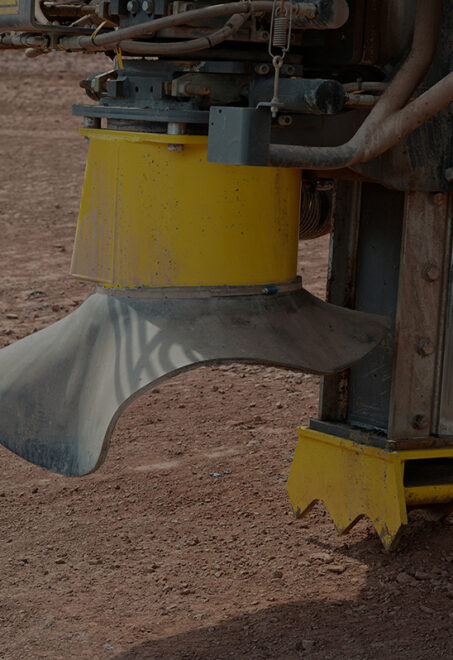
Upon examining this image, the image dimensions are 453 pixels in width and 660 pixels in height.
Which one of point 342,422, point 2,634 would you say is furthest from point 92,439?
point 342,422

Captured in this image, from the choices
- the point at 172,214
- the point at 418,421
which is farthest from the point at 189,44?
the point at 418,421

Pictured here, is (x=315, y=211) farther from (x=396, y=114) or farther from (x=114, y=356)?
(x=114, y=356)

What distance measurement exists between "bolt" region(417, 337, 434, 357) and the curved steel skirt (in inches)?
15.2

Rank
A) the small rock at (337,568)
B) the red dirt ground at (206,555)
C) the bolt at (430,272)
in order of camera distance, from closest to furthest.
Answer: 1. the red dirt ground at (206,555)
2. the bolt at (430,272)
3. the small rock at (337,568)

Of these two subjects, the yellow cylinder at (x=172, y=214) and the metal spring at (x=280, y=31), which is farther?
the yellow cylinder at (x=172, y=214)

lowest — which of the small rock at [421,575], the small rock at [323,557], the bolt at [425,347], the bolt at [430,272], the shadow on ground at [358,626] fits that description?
the shadow on ground at [358,626]

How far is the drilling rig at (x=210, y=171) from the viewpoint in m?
2.83

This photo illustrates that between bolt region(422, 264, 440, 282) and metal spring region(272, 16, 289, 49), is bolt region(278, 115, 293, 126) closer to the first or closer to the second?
metal spring region(272, 16, 289, 49)

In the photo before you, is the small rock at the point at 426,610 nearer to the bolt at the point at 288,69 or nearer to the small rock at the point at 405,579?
the small rock at the point at 405,579

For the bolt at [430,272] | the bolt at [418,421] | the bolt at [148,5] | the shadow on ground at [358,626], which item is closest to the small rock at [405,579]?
the shadow on ground at [358,626]

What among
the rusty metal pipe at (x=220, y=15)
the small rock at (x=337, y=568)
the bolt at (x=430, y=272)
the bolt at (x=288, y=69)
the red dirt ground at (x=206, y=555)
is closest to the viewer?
Result: the rusty metal pipe at (x=220, y=15)

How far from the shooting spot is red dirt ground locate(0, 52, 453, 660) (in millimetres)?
3203

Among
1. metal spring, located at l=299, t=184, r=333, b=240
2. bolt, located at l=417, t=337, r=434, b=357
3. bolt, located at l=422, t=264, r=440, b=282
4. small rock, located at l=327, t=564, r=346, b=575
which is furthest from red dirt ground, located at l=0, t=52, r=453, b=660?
metal spring, located at l=299, t=184, r=333, b=240

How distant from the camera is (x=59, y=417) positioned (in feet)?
9.69
